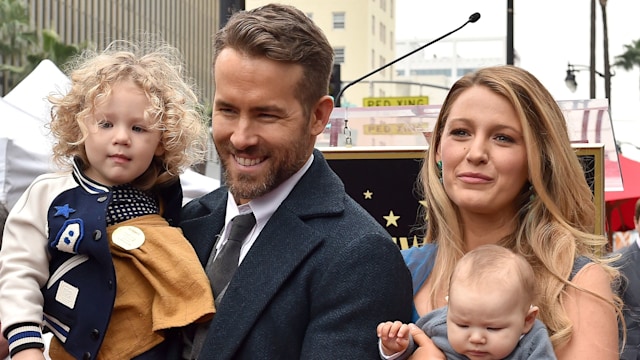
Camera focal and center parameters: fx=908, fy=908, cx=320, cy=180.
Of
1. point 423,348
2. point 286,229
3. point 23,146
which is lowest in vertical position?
point 423,348

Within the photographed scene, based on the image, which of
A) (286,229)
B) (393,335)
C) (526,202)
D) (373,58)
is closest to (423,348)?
(393,335)

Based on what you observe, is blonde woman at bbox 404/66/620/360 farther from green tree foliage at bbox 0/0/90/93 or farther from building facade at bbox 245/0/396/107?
building facade at bbox 245/0/396/107

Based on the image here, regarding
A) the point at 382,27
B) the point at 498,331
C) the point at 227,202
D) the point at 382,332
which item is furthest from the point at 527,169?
the point at 382,27

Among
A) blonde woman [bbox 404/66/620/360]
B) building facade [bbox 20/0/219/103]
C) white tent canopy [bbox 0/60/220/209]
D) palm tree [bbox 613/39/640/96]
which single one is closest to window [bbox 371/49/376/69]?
building facade [bbox 20/0/219/103]

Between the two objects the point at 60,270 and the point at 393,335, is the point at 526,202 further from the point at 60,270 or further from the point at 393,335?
the point at 60,270

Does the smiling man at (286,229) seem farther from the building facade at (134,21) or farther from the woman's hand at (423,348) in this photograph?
the building facade at (134,21)

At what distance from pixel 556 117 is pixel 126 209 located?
61.0 inches

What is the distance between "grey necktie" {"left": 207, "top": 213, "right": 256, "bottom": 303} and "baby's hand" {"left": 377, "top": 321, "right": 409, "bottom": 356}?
1.95ft

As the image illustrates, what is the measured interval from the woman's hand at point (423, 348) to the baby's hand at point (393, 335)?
→ 149mm

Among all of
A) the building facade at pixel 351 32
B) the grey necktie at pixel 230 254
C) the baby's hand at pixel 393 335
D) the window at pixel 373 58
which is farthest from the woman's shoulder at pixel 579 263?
the window at pixel 373 58

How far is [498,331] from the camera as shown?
2.72 meters

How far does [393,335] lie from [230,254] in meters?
0.68

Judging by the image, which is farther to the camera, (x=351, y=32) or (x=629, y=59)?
(x=351, y=32)

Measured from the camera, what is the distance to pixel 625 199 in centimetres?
1325
